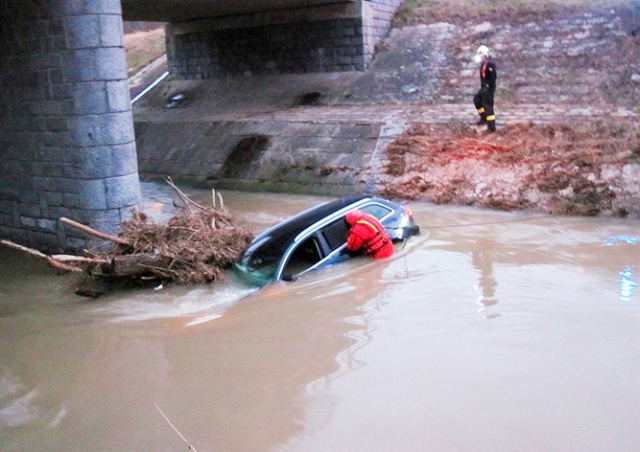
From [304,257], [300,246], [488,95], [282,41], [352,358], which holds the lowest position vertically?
[352,358]

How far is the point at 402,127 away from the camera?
15828 mm

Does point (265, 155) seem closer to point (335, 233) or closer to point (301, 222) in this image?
point (301, 222)

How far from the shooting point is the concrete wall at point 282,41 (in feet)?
65.6

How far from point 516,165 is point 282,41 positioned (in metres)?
10.5

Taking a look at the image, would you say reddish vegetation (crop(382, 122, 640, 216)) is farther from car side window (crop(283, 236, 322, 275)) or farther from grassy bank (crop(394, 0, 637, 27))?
grassy bank (crop(394, 0, 637, 27))

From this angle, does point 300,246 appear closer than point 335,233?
Yes

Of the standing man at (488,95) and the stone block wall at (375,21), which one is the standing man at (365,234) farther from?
the stone block wall at (375,21)

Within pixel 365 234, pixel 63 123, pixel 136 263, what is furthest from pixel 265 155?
pixel 365 234

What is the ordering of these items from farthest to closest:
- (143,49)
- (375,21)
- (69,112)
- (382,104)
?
1. (143,49)
2. (375,21)
3. (382,104)
4. (69,112)

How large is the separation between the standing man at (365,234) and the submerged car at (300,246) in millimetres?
146

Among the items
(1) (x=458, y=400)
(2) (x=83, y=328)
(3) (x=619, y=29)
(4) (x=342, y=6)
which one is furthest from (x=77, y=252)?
(3) (x=619, y=29)

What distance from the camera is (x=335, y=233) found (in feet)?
28.8

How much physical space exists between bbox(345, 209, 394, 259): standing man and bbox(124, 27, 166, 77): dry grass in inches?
821

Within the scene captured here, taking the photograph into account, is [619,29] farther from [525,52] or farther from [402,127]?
[402,127]
